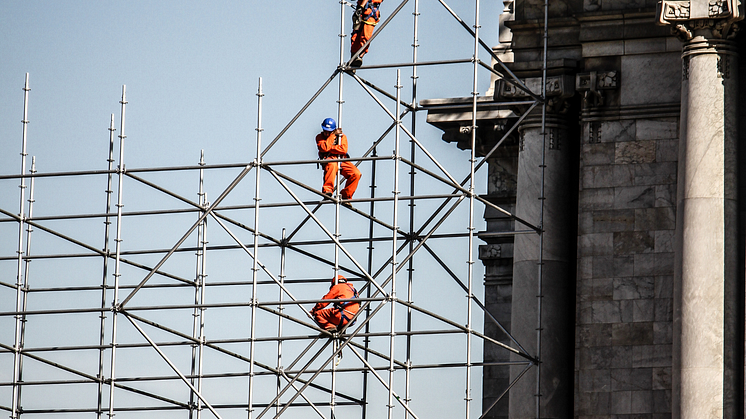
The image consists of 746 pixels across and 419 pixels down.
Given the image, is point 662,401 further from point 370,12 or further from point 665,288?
point 370,12

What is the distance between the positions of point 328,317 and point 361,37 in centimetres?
741

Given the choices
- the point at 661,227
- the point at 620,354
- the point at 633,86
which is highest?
the point at 633,86

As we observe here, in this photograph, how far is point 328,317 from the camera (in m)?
41.1

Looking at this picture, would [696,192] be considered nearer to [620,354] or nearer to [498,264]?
[620,354]

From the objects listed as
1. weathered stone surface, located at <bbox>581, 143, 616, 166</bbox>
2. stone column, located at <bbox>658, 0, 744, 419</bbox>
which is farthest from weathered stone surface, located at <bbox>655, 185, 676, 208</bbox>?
stone column, located at <bbox>658, 0, 744, 419</bbox>

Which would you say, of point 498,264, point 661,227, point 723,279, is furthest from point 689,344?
point 498,264

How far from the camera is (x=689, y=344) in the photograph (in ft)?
114

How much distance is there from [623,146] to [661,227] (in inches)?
84.7

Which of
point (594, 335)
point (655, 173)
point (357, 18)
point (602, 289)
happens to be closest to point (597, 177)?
point (655, 173)

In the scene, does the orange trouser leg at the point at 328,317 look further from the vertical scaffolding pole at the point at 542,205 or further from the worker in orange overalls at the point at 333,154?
the vertical scaffolding pole at the point at 542,205

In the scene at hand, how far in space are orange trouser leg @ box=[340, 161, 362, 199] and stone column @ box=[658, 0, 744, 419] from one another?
9.62 meters

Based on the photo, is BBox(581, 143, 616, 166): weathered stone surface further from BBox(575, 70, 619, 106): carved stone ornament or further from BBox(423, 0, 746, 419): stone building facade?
BBox(575, 70, 619, 106): carved stone ornament

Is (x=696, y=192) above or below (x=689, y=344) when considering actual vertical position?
above

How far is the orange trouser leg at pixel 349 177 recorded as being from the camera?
4269 centimetres
